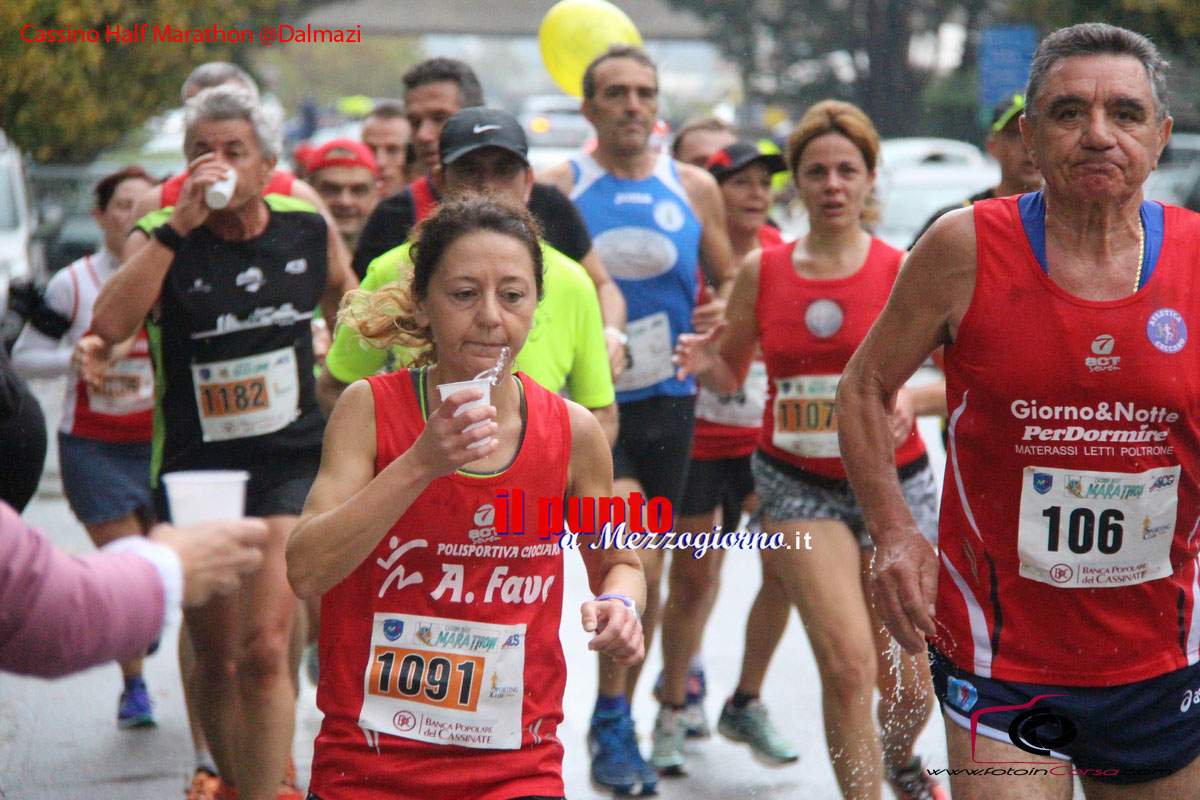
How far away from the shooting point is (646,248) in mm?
6301

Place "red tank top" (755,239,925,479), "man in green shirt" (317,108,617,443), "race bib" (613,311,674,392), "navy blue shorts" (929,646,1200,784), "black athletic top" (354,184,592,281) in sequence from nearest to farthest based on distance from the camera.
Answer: "navy blue shorts" (929,646,1200,784) → "man in green shirt" (317,108,617,443) → "red tank top" (755,239,925,479) → "black athletic top" (354,184,592,281) → "race bib" (613,311,674,392)

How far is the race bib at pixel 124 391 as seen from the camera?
6.30 meters

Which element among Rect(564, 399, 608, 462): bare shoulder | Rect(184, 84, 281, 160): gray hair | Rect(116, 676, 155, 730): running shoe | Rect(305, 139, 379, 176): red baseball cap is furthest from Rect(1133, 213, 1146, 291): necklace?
Rect(305, 139, 379, 176): red baseball cap

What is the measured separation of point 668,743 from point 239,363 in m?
2.11

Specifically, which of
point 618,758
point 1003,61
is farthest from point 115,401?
point 1003,61

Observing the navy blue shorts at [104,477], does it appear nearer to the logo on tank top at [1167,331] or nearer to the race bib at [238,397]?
the race bib at [238,397]

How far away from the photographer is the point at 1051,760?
3.27 metres

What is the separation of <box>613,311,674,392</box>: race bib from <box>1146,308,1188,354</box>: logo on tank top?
119 inches

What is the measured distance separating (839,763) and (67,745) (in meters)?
3.08

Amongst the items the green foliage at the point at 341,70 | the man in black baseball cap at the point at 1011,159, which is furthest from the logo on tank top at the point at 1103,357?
the green foliage at the point at 341,70

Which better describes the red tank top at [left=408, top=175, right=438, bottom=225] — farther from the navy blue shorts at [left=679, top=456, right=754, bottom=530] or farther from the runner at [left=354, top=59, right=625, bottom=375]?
the navy blue shorts at [left=679, top=456, right=754, bottom=530]

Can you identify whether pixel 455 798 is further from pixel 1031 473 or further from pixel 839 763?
pixel 839 763

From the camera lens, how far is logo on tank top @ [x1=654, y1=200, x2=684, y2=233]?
634 cm

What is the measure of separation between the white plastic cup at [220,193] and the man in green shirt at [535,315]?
0.54 meters
